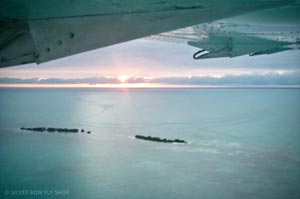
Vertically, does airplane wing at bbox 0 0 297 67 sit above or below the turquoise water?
above

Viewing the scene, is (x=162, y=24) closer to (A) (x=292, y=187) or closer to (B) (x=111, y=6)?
(B) (x=111, y=6)

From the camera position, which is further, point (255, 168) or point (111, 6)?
point (255, 168)

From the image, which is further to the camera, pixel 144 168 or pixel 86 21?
pixel 144 168

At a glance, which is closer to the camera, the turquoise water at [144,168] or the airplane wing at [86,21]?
the airplane wing at [86,21]

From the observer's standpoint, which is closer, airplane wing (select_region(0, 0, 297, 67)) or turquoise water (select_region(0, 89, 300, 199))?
airplane wing (select_region(0, 0, 297, 67))

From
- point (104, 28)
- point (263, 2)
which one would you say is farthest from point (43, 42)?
point (263, 2)

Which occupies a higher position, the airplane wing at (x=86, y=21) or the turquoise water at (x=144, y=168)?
the airplane wing at (x=86, y=21)

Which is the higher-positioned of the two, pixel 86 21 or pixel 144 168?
pixel 86 21

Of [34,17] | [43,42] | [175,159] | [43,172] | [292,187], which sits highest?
[34,17]
